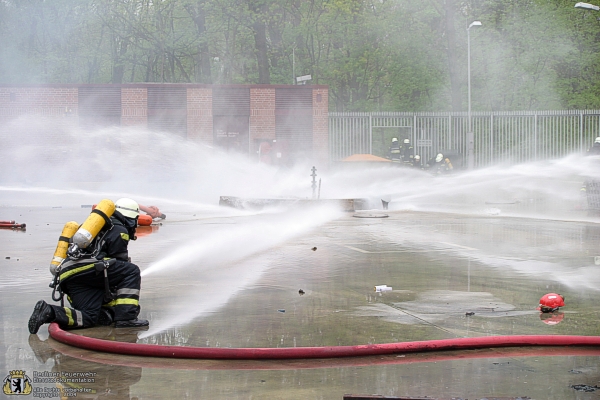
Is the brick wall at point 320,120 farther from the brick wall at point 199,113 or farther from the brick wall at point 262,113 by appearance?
the brick wall at point 199,113

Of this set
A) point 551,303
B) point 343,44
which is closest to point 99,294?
point 551,303

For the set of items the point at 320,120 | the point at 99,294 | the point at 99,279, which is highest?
the point at 320,120

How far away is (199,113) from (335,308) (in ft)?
94.9

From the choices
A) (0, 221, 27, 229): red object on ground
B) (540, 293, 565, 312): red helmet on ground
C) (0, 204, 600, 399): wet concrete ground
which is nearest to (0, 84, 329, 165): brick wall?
(0, 221, 27, 229): red object on ground

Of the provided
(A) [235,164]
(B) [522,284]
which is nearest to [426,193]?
(A) [235,164]

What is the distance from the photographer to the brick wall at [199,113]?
35312mm

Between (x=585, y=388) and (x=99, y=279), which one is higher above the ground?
(x=99, y=279)

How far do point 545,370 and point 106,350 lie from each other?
116 inches

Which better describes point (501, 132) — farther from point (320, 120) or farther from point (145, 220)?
point (145, 220)

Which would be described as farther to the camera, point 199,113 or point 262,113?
point 262,113

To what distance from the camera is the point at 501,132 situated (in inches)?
1537

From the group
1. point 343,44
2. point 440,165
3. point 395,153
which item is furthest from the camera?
point 343,44

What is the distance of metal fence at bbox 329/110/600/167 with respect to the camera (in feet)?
126

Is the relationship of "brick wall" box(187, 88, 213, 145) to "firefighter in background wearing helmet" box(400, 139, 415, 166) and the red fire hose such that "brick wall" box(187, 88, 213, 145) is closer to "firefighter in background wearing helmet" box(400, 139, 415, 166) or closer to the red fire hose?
"firefighter in background wearing helmet" box(400, 139, 415, 166)
